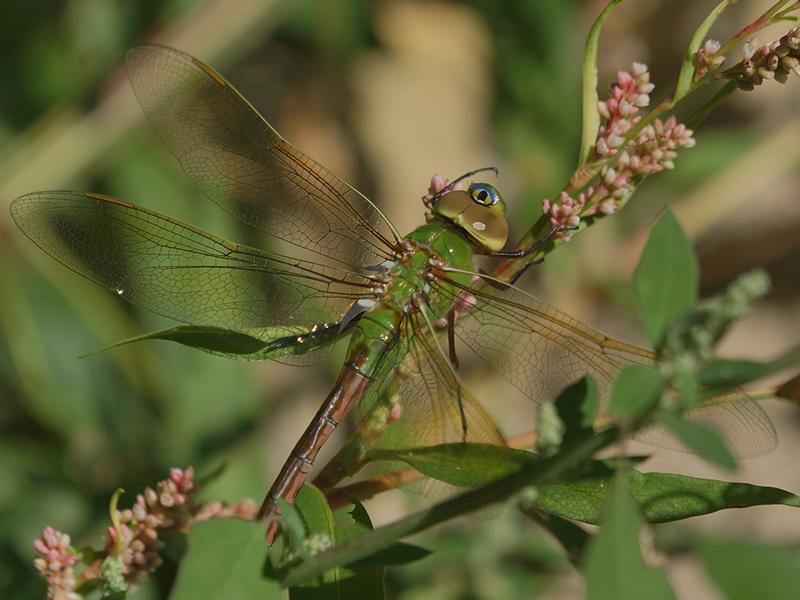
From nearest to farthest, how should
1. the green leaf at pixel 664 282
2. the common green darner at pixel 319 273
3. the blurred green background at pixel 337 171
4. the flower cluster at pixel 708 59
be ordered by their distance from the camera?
the green leaf at pixel 664 282, the flower cluster at pixel 708 59, the common green darner at pixel 319 273, the blurred green background at pixel 337 171

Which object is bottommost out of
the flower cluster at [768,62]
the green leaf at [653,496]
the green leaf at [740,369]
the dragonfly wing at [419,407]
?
the green leaf at [740,369]

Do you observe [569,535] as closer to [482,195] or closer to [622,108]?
[622,108]

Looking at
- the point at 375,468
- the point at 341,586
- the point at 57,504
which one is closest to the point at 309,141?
the point at 57,504

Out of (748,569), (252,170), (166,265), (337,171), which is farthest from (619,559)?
(337,171)

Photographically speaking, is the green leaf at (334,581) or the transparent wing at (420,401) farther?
the transparent wing at (420,401)

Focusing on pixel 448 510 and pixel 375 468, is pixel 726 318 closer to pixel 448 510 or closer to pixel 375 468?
pixel 448 510

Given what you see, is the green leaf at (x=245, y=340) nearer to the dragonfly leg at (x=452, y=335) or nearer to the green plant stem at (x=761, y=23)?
the dragonfly leg at (x=452, y=335)

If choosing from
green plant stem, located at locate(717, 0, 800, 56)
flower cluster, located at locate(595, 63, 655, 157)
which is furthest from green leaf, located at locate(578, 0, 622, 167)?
green plant stem, located at locate(717, 0, 800, 56)

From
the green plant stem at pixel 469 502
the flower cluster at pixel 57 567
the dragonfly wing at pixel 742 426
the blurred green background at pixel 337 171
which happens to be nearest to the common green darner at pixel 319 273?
the dragonfly wing at pixel 742 426
